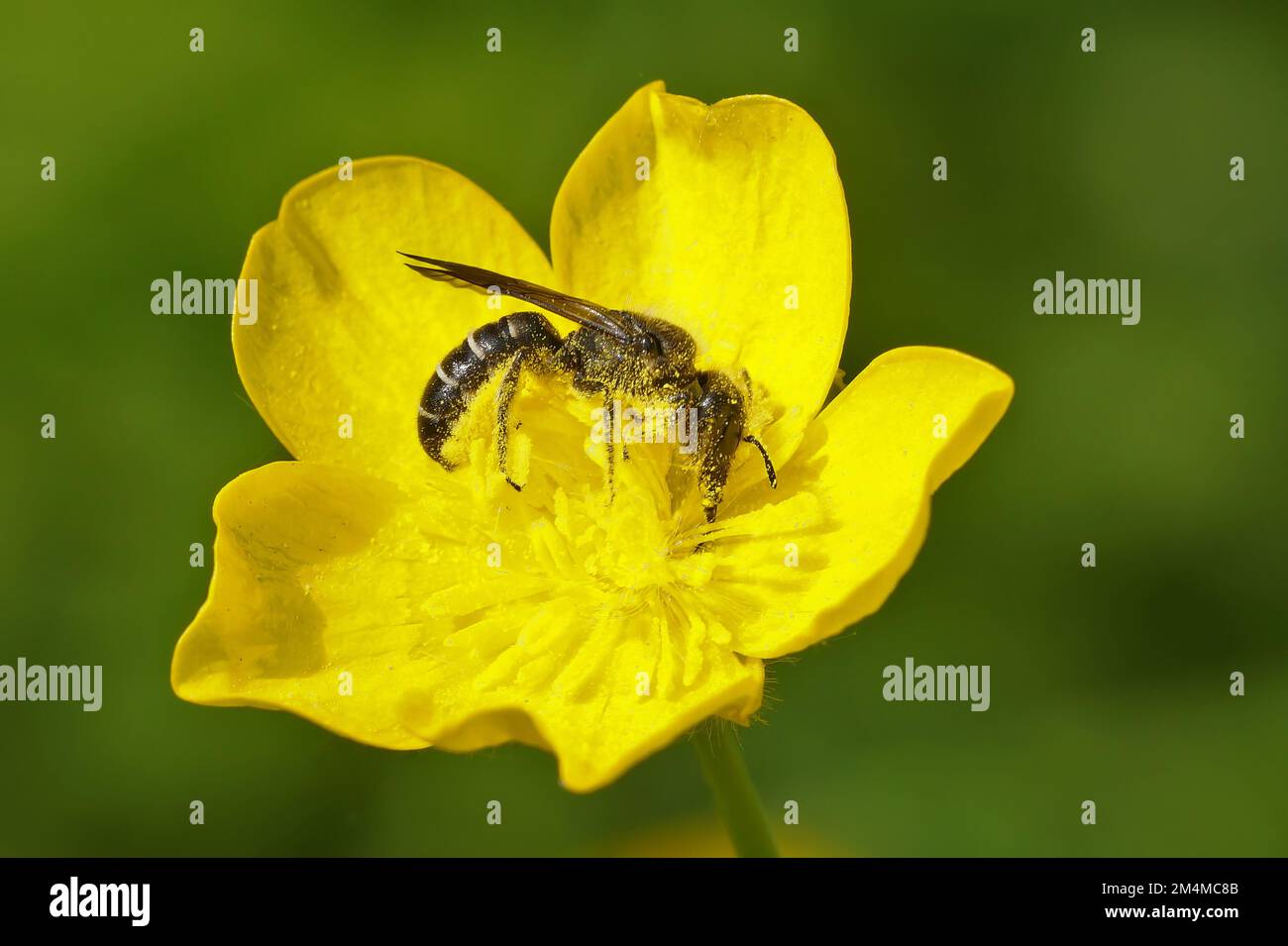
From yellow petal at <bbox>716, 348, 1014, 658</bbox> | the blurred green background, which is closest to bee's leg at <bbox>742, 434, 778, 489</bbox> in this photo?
yellow petal at <bbox>716, 348, 1014, 658</bbox>

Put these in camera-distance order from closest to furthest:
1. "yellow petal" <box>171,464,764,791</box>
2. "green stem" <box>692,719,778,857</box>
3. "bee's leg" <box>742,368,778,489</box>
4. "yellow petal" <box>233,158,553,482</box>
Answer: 1. "yellow petal" <box>171,464,764,791</box>
2. "green stem" <box>692,719,778,857</box>
3. "bee's leg" <box>742,368,778,489</box>
4. "yellow petal" <box>233,158,553,482</box>

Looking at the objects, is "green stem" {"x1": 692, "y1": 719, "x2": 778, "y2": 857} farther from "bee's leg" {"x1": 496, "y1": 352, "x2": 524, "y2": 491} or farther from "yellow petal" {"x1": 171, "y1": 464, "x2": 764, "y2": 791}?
"bee's leg" {"x1": 496, "y1": 352, "x2": 524, "y2": 491}

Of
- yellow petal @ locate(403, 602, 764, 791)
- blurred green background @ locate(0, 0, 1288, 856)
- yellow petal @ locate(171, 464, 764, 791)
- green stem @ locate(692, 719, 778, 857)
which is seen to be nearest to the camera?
yellow petal @ locate(403, 602, 764, 791)

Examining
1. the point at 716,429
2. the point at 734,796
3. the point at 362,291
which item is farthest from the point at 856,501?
the point at 362,291

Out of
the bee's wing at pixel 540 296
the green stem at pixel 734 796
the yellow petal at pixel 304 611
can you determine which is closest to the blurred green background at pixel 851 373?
the yellow petal at pixel 304 611

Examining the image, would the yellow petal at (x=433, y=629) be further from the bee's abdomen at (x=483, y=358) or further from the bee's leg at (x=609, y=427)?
the bee's abdomen at (x=483, y=358)

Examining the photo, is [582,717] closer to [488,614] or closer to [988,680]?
[488,614]

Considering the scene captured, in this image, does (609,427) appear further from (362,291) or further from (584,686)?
(362,291)
